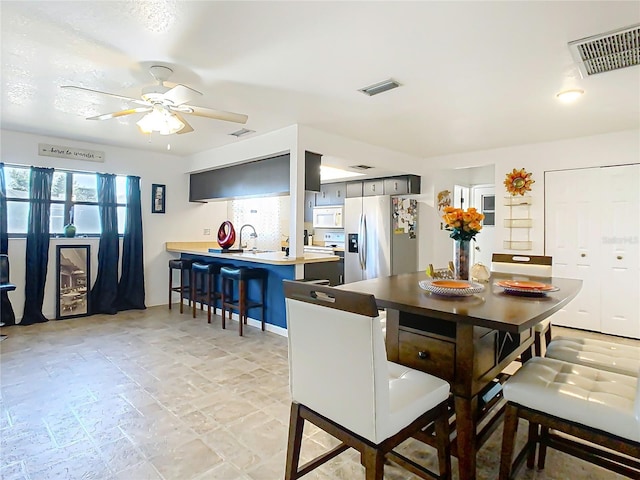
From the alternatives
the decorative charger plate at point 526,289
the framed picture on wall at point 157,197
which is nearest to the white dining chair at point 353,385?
the decorative charger plate at point 526,289

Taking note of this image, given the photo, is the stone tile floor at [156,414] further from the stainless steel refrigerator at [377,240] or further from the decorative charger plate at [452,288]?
the stainless steel refrigerator at [377,240]

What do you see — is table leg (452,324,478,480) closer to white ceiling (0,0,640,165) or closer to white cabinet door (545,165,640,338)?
white ceiling (0,0,640,165)

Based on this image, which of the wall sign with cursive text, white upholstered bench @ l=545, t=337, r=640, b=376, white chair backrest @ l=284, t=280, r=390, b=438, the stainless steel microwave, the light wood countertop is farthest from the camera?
the stainless steel microwave

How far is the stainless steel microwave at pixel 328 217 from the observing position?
21.9 feet

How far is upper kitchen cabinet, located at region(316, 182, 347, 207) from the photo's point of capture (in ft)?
22.1

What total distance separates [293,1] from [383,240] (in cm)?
396

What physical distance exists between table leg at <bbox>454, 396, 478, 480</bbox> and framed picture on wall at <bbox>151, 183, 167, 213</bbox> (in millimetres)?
5325

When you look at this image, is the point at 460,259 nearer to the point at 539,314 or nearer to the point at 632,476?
the point at 539,314

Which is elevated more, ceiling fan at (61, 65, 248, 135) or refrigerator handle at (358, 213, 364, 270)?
ceiling fan at (61, 65, 248, 135)

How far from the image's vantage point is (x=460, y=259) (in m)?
2.31

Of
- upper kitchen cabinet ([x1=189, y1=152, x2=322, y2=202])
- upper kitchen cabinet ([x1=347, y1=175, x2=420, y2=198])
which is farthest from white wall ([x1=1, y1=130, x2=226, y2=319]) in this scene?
upper kitchen cabinet ([x1=347, y1=175, x2=420, y2=198])

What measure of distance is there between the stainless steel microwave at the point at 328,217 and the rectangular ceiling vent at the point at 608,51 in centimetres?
443

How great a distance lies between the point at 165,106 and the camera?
282cm

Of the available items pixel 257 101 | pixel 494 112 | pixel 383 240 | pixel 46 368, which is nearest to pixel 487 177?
pixel 383 240
